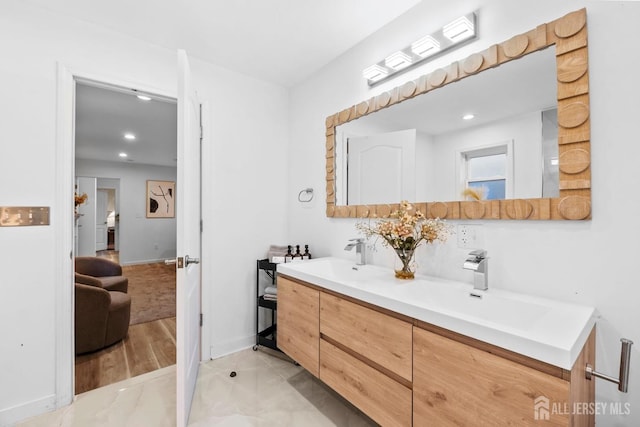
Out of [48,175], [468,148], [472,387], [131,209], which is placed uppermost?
[468,148]

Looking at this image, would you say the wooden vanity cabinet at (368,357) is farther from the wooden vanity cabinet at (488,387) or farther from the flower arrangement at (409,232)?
the flower arrangement at (409,232)

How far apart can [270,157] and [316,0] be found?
1.35 meters

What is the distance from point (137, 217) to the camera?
22.3 feet

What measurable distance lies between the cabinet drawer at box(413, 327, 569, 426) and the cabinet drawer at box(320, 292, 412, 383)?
0.20ft

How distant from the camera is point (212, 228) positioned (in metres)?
2.38

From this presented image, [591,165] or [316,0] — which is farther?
[316,0]

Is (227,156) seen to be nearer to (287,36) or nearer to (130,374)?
(287,36)

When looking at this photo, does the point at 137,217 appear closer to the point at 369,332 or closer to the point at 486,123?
the point at 369,332

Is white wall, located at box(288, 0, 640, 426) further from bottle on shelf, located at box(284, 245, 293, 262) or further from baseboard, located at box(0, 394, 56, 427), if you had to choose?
baseboard, located at box(0, 394, 56, 427)

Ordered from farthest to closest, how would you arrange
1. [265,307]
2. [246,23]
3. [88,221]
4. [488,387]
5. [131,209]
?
[131,209] < [88,221] < [265,307] < [246,23] < [488,387]

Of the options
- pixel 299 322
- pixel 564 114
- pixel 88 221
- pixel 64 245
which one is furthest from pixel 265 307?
pixel 88 221

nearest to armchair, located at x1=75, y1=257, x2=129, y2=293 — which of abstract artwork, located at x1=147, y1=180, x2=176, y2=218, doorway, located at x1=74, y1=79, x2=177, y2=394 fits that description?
doorway, located at x1=74, y1=79, x2=177, y2=394

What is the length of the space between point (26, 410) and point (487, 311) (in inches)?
104

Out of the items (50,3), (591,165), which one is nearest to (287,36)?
(50,3)
